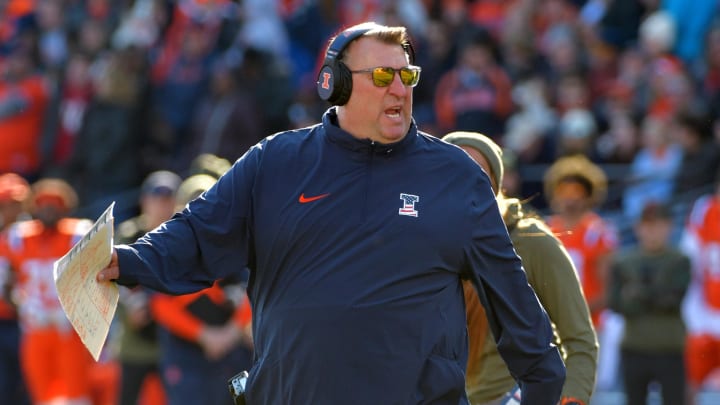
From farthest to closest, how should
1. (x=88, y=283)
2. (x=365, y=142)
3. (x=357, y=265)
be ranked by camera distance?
(x=365, y=142) < (x=357, y=265) < (x=88, y=283)

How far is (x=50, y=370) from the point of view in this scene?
12812 mm

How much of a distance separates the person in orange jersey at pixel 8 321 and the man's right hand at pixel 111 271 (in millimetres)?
8004

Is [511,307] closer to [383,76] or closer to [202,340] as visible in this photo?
[383,76]

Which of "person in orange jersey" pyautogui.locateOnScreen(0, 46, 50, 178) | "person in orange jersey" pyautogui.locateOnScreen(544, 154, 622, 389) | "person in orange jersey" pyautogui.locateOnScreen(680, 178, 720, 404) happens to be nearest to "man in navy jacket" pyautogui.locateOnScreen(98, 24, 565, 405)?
"person in orange jersey" pyautogui.locateOnScreen(544, 154, 622, 389)

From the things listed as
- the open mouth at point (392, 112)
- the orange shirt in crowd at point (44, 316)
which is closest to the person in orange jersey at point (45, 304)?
the orange shirt in crowd at point (44, 316)

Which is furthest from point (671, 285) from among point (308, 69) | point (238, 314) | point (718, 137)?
point (308, 69)

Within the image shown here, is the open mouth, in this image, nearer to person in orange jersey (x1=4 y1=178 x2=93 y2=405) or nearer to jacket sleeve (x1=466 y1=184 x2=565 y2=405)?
jacket sleeve (x1=466 y1=184 x2=565 y2=405)

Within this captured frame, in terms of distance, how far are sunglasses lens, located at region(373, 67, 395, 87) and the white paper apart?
37.6 inches

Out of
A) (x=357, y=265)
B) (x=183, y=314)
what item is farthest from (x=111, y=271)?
(x=183, y=314)

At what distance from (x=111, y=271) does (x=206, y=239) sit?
1.20ft

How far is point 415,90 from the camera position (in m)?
15.2

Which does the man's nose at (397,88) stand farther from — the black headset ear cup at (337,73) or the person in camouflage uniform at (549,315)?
the person in camouflage uniform at (549,315)

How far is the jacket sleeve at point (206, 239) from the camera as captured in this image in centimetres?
486

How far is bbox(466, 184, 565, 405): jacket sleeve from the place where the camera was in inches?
196
